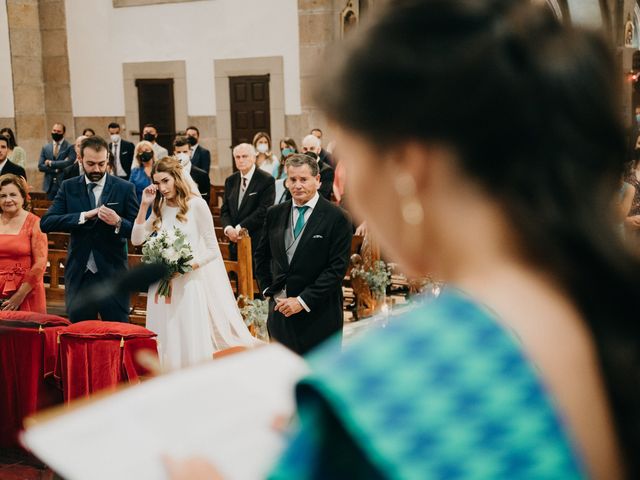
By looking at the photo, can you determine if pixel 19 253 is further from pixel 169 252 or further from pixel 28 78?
pixel 28 78

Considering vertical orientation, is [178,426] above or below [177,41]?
below

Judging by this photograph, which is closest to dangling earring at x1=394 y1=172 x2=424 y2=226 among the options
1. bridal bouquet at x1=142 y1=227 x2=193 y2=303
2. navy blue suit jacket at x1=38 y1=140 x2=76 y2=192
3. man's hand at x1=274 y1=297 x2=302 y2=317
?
man's hand at x1=274 y1=297 x2=302 y2=317

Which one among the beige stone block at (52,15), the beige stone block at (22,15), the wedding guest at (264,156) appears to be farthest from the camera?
the beige stone block at (52,15)

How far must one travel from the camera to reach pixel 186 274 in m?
Answer: 7.07

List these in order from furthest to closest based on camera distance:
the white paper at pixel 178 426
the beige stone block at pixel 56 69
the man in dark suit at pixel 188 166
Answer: the beige stone block at pixel 56 69 < the man in dark suit at pixel 188 166 < the white paper at pixel 178 426

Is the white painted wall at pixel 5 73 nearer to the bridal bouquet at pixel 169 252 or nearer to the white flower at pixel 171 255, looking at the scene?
the bridal bouquet at pixel 169 252

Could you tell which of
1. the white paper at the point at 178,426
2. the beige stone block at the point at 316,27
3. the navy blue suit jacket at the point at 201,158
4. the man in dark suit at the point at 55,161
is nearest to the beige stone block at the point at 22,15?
the man in dark suit at the point at 55,161

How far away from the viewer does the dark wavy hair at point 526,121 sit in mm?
792

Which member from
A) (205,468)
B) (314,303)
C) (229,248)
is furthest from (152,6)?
(205,468)

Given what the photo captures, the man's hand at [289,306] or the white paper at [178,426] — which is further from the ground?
the white paper at [178,426]

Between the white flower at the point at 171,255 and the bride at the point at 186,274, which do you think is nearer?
the white flower at the point at 171,255

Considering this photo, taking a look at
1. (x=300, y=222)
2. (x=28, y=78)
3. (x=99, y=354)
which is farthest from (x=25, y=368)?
(x=28, y=78)

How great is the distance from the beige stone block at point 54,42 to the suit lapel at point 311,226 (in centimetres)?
1407

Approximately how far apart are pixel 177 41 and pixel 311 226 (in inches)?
497
